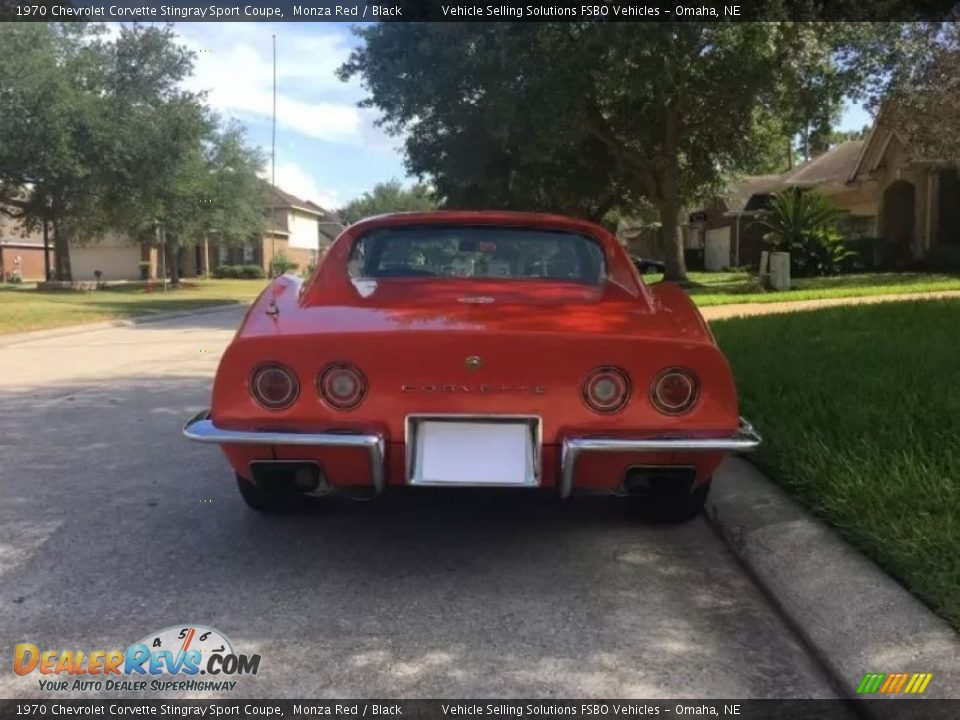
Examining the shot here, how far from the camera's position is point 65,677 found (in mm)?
2797

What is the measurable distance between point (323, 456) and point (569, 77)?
15.1 m

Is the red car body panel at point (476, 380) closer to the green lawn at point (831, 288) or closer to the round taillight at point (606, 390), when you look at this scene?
the round taillight at point (606, 390)

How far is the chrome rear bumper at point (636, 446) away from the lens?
3.28m

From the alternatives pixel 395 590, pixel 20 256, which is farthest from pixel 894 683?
pixel 20 256

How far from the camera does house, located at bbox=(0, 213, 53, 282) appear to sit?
5372 cm

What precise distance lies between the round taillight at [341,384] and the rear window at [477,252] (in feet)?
4.41

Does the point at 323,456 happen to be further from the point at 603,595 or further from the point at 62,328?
the point at 62,328

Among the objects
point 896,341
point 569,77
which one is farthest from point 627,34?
point 896,341

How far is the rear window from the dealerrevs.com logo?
7.28 ft

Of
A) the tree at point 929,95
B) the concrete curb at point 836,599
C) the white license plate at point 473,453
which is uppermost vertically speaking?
the tree at point 929,95

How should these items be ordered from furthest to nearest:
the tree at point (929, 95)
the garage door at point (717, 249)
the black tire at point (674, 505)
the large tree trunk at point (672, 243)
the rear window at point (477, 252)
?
the garage door at point (717, 249)
the large tree trunk at point (672, 243)
the tree at point (929, 95)
the rear window at point (477, 252)
the black tire at point (674, 505)

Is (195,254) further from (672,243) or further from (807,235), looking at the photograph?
(807,235)

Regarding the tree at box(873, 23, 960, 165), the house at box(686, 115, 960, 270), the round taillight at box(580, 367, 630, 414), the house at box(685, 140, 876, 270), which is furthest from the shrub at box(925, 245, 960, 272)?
the round taillight at box(580, 367, 630, 414)

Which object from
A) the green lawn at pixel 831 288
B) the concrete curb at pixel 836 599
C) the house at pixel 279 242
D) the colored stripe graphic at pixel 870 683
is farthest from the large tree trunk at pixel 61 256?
the colored stripe graphic at pixel 870 683
